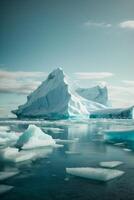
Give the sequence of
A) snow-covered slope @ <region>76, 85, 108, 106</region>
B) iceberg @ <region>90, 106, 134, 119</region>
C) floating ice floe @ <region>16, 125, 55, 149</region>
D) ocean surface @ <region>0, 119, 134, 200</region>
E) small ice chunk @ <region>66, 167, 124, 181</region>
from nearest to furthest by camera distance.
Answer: ocean surface @ <region>0, 119, 134, 200</region> < small ice chunk @ <region>66, 167, 124, 181</region> < floating ice floe @ <region>16, 125, 55, 149</region> < iceberg @ <region>90, 106, 134, 119</region> < snow-covered slope @ <region>76, 85, 108, 106</region>

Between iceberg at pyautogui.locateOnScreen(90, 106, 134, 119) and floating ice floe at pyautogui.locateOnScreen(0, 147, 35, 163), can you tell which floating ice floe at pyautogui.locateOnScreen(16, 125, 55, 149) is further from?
iceberg at pyautogui.locateOnScreen(90, 106, 134, 119)

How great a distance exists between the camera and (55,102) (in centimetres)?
6109

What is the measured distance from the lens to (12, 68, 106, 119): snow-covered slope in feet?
183

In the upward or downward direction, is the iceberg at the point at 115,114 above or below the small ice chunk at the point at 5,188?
above

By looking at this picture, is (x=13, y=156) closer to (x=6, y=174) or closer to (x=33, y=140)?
(x=6, y=174)

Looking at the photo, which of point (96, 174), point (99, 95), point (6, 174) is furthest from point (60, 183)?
point (99, 95)

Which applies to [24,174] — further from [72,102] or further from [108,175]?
[72,102]

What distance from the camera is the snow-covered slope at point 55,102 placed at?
5588 cm

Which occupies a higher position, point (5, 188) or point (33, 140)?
point (33, 140)

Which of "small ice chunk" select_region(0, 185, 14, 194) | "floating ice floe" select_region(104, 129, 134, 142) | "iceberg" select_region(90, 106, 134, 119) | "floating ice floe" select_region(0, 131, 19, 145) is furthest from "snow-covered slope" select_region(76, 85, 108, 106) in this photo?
"small ice chunk" select_region(0, 185, 14, 194)

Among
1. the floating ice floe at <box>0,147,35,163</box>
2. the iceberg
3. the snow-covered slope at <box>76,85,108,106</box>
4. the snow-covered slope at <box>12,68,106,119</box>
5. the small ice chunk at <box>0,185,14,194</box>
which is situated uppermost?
the snow-covered slope at <box>76,85,108,106</box>

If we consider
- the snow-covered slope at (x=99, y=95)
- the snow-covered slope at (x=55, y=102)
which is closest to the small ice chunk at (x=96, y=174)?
the snow-covered slope at (x=55, y=102)

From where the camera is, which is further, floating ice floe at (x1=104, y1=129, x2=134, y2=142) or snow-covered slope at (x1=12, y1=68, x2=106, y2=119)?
snow-covered slope at (x1=12, y1=68, x2=106, y2=119)

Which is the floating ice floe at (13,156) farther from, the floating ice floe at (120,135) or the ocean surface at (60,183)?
the floating ice floe at (120,135)
